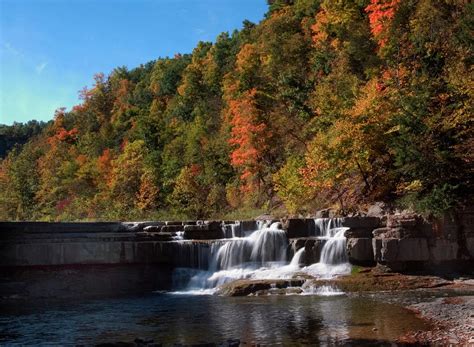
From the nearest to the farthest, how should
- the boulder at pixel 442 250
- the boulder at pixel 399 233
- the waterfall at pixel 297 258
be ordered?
the boulder at pixel 399 233, the boulder at pixel 442 250, the waterfall at pixel 297 258

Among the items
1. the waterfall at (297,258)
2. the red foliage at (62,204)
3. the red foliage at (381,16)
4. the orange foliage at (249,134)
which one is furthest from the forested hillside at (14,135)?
the waterfall at (297,258)

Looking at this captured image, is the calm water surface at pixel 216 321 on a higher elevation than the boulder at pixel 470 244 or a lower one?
lower

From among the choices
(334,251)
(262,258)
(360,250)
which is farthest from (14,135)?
(360,250)

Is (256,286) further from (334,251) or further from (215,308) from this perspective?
(334,251)

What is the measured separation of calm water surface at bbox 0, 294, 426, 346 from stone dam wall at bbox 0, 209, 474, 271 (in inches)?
148

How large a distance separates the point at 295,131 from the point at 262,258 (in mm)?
18706

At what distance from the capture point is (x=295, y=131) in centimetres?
4084

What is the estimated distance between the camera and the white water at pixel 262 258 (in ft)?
73.3

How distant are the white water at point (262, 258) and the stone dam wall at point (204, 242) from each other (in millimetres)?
402

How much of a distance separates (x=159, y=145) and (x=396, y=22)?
36025mm

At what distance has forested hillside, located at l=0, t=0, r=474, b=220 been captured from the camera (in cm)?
2423

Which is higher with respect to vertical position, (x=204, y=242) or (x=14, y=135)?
(x=14, y=135)

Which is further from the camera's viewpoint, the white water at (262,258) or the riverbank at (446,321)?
the white water at (262,258)

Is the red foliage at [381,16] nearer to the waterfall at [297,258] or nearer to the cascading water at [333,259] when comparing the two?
the cascading water at [333,259]
